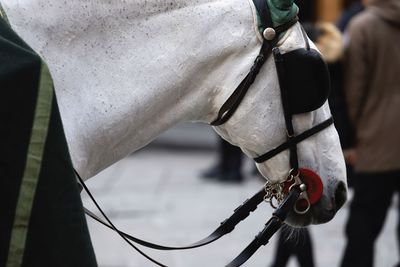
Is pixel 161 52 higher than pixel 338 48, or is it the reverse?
pixel 161 52

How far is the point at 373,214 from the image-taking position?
225 inches

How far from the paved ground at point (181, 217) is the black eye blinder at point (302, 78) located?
159 inches

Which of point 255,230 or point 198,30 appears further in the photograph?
point 255,230

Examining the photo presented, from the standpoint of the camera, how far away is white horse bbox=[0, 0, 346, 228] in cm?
256

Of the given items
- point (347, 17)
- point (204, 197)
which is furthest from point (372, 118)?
point (204, 197)

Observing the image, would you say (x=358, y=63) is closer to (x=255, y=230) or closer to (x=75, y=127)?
(x=255, y=230)

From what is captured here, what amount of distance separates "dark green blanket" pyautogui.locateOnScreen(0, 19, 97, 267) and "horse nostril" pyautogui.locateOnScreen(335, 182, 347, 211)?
3.36 feet

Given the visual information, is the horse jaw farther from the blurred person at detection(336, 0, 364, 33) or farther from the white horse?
the blurred person at detection(336, 0, 364, 33)

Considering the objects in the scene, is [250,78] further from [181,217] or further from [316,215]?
[181,217]

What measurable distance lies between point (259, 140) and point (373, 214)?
3102 mm

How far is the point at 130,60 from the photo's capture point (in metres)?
2.62

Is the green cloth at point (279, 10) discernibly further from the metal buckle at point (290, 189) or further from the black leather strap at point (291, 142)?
the metal buckle at point (290, 189)

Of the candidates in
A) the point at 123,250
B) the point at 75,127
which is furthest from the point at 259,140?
the point at 123,250

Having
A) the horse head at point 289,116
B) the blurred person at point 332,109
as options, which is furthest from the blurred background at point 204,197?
the horse head at point 289,116
